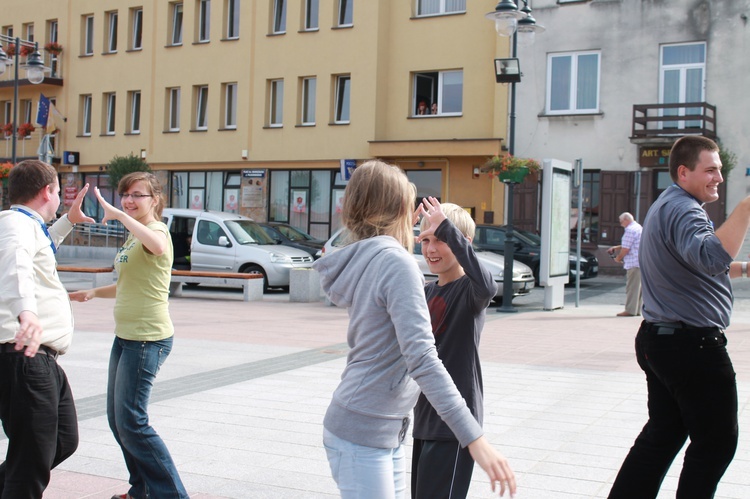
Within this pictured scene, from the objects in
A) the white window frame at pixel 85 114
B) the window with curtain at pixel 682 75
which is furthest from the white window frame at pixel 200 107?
the window with curtain at pixel 682 75

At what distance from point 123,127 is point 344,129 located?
10.5 m

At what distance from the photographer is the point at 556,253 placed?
16797 mm

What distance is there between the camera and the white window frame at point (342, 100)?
3106 centimetres

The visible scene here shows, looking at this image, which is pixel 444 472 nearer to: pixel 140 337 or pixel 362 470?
pixel 362 470

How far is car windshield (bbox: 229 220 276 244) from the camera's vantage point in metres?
20.1

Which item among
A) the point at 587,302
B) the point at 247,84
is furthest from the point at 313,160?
the point at 587,302

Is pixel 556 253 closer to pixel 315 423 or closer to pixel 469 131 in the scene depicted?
pixel 315 423

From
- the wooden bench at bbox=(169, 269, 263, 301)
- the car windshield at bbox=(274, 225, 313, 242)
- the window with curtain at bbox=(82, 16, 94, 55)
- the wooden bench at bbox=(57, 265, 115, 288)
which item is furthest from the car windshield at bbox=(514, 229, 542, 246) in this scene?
the window with curtain at bbox=(82, 16, 94, 55)

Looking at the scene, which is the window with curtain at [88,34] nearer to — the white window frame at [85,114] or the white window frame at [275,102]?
the white window frame at [85,114]

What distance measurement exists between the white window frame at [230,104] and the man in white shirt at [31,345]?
30.2m

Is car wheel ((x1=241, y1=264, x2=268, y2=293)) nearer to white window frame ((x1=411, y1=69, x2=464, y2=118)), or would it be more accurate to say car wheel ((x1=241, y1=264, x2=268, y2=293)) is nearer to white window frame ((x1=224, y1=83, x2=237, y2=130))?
white window frame ((x1=411, y1=69, x2=464, y2=118))

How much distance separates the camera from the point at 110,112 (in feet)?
122

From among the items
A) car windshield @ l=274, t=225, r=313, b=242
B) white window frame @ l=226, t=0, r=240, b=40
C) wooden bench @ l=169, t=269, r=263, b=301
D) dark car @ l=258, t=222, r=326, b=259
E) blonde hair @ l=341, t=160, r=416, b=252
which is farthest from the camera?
white window frame @ l=226, t=0, r=240, b=40

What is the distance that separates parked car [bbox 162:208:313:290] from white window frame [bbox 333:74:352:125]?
35.9 ft
